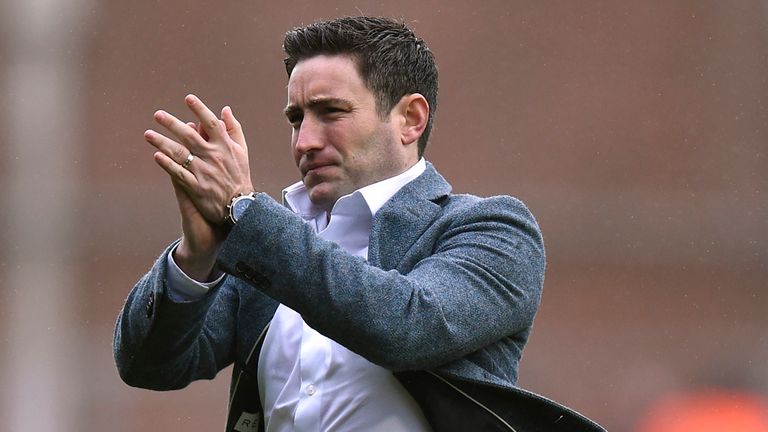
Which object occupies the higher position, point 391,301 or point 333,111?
point 333,111

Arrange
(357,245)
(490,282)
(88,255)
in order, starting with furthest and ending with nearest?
(88,255)
(357,245)
(490,282)

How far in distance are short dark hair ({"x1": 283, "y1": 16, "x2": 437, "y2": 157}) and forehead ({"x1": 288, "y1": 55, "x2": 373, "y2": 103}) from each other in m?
0.02

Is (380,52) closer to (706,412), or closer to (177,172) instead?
(177,172)

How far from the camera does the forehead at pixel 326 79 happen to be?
2629 mm

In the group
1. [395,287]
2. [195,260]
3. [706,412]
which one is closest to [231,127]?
[195,260]

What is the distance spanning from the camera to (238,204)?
7.14 feet

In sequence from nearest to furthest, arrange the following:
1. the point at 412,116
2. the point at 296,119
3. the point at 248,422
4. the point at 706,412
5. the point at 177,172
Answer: the point at 177,172
the point at 248,422
the point at 296,119
the point at 412,116
the point at 706,412

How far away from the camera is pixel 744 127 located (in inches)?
428

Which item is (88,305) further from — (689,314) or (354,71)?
(354,71)

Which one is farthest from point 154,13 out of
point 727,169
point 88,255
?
point 727,169

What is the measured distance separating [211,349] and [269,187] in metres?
6.74

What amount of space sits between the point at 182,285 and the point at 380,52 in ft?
2.13

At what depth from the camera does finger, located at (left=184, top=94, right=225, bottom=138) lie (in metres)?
2.13

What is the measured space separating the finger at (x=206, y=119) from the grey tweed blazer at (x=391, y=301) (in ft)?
0.39
